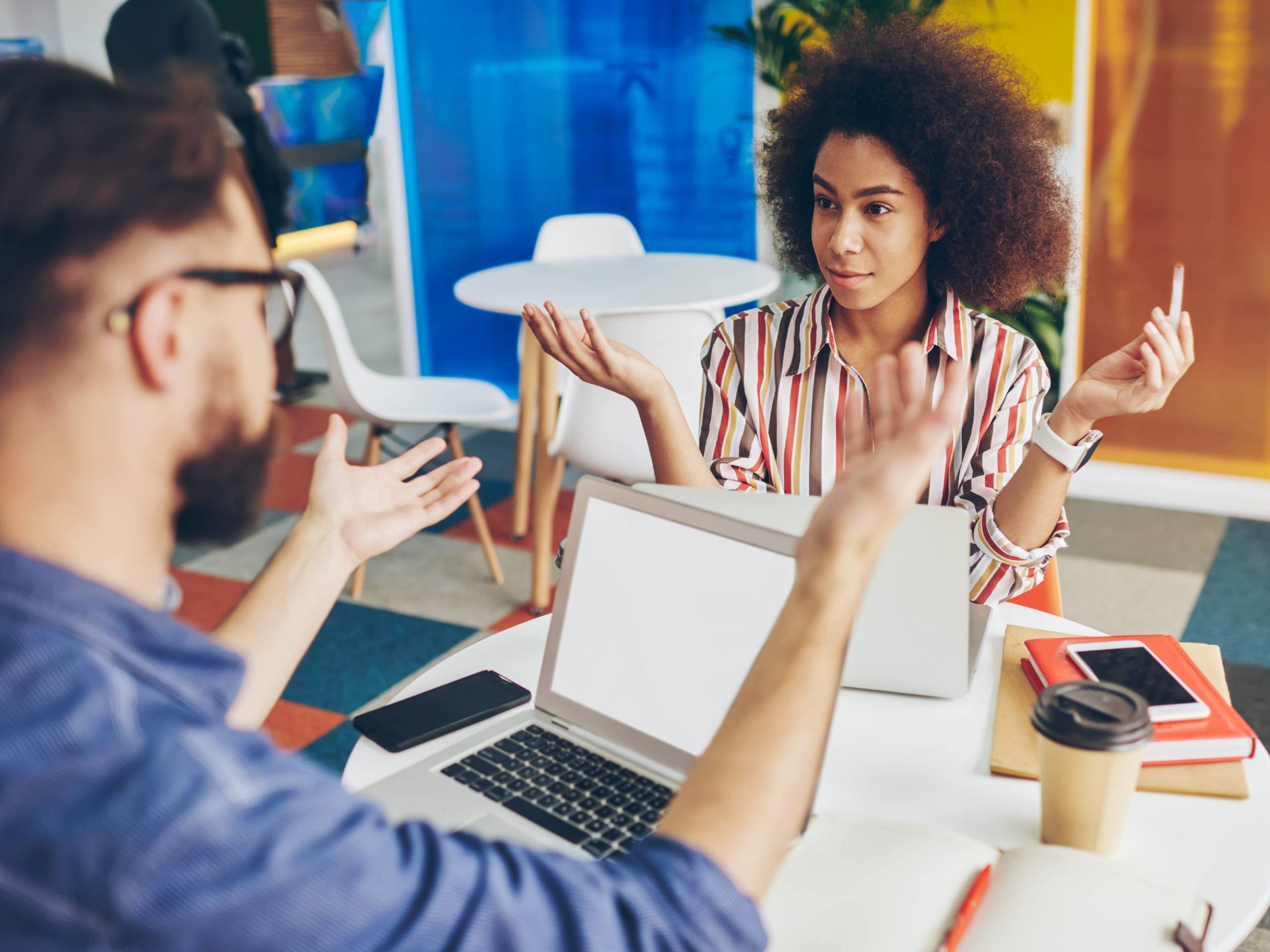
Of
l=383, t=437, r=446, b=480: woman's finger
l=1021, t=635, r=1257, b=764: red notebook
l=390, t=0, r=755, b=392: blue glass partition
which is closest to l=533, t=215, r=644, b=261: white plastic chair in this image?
l=390, t=0, r=755, b=392: blue glass partition

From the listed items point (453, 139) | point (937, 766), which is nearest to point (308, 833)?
point (937, 766)

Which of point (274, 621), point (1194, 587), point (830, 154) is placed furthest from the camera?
point (1194, 587)

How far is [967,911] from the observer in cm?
79

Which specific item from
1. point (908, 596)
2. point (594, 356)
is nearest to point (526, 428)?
point (594, 356)

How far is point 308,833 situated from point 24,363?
272 mm

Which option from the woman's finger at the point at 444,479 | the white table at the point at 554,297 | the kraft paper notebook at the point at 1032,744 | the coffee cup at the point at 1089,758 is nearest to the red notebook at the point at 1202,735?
the kraft paper notebook at the point at 1032,744

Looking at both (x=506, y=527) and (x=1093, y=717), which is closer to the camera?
(x=1093, y=717)

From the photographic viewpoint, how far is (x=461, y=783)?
3.39 feet

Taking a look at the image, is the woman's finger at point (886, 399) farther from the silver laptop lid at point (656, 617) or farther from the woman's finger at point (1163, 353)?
the woman's finger at point (1163, 353)

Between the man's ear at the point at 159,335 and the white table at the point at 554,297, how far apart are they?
1.97 metres

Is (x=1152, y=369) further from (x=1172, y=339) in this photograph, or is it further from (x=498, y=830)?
(x=498, y=830)

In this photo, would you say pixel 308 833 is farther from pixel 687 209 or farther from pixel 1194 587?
pixel 687 209

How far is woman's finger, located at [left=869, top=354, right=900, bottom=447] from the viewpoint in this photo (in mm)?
785

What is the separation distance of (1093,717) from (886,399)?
0.31m
